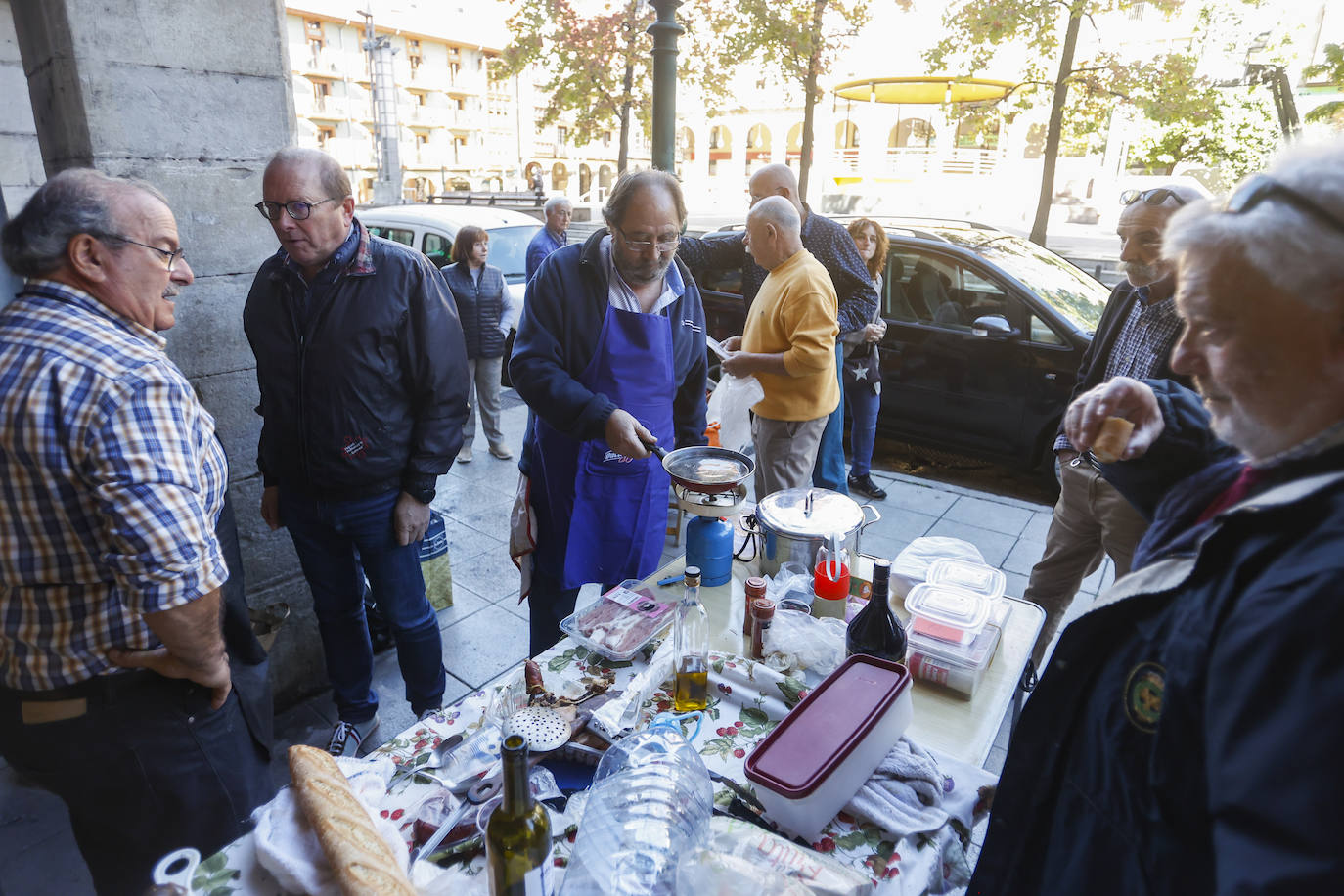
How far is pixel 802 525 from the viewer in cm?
230

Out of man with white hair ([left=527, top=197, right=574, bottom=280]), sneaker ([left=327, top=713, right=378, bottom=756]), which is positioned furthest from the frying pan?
man with white hair ([left=527, top=197, right=574, bottom=280])

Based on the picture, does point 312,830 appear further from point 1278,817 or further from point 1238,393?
point 1238,393

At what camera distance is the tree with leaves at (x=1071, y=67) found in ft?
31.6

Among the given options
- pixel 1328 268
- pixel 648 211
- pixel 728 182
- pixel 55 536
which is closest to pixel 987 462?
pixel 648 211

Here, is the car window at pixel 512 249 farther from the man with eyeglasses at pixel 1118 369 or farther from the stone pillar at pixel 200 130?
the man with eyeglasses at pixel 1118 369

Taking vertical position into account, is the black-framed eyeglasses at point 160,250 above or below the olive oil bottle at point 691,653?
above

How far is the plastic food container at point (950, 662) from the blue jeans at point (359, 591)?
1854 mm

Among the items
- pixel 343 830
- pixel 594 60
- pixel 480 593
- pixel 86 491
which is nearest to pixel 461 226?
pixel 480 593

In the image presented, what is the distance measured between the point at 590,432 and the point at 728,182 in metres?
45.9

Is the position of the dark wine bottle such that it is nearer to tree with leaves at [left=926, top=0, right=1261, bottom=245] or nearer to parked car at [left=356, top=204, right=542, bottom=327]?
parked car at [left=356, top=204, right=542, bottom=327]

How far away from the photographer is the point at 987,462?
6414 mm

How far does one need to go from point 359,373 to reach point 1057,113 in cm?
1103

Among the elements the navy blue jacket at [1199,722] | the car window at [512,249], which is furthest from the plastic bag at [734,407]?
the car window at [512,249]

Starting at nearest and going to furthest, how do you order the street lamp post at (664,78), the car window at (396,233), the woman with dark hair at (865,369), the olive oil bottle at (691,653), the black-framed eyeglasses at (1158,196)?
1. the olive oil bottle at (691,653)
2. the black-framed eyeglasses at (1158,196)
3. the street lamp post at (664,78)
4. the woman with dark hair at (865,369)
5. the car window at (396,233)
